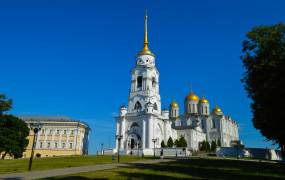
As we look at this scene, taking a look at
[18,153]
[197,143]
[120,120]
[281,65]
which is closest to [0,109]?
[18,153]

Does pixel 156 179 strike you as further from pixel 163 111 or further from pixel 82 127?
pixel 82 127

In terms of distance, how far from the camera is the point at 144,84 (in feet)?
224

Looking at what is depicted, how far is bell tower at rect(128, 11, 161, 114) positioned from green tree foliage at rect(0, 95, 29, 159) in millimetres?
24638

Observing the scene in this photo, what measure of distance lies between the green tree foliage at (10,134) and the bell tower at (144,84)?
24.6 m

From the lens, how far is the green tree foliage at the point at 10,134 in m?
50.7

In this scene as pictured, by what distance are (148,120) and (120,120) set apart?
8038mm

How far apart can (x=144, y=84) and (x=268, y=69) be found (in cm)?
4566

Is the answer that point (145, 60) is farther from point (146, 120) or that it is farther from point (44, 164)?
point (44, 164)

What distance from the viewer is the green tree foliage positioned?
1995 inches

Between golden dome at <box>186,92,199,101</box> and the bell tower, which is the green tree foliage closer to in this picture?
the bell tower

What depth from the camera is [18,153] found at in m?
55.7

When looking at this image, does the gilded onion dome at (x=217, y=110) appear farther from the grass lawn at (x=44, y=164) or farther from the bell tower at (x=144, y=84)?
the grass lawn at (x=44, y=164)

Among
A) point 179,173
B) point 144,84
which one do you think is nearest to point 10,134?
point 144,84

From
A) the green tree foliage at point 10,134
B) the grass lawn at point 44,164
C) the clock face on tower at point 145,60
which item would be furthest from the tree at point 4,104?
the clock face on tower at point 145,60
